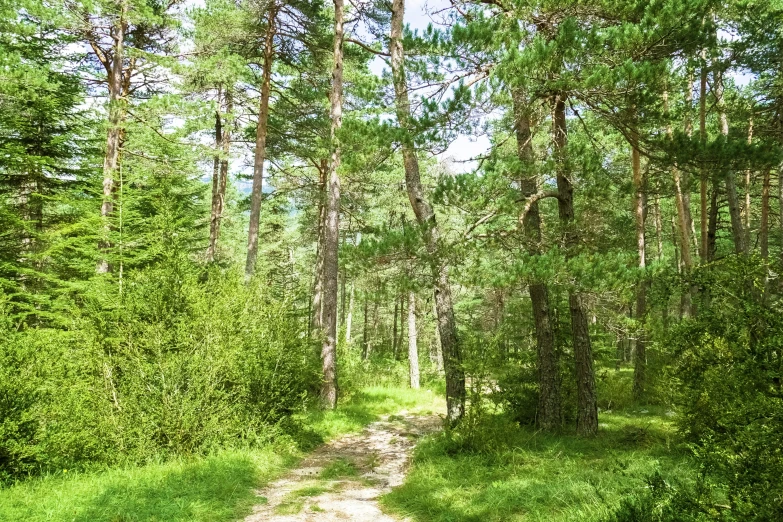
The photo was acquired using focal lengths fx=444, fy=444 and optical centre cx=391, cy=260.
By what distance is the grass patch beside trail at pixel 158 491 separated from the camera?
494 centimetres

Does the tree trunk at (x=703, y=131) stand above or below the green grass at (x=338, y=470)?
above

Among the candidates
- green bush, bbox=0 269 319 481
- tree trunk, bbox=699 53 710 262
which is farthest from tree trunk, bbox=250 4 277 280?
tree trunk, bbox=699 53 710 262

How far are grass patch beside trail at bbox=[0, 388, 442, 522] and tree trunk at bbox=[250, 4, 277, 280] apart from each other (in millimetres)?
5877

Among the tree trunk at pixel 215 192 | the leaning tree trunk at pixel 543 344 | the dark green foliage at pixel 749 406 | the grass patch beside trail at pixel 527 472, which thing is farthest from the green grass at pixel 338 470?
the tree trunk at pixel 215 192

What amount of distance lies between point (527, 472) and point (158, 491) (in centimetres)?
486

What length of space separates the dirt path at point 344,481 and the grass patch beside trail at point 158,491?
0.33 meters

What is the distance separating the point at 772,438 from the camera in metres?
2.39

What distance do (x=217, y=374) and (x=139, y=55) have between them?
26.2ft

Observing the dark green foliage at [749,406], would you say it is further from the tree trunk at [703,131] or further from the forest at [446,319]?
the tree trunk at [703,131]

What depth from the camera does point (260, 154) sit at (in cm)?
1270

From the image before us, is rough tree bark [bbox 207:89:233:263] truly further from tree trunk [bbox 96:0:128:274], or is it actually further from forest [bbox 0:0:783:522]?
tree trunk [bbox 96:0:128:274]

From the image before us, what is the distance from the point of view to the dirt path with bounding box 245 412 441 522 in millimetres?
5496

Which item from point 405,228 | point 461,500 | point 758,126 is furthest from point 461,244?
point 758,126

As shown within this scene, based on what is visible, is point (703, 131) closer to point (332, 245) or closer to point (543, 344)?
point (543, 344)
